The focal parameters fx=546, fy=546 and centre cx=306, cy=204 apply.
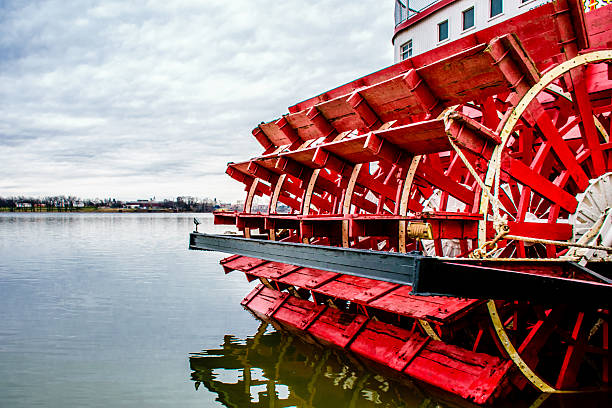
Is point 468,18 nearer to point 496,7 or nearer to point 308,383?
point 496,7

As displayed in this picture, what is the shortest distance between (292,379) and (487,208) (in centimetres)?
223

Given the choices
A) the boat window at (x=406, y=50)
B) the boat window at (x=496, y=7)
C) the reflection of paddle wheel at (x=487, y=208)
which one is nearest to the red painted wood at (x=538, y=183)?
the reflection of paddle wheel at (x=487, y=208)

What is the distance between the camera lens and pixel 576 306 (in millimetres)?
3025

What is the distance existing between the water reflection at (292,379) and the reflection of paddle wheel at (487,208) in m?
0.22

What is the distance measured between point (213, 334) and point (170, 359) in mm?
1028

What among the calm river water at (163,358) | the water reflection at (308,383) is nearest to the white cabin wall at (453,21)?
the calm river water at (163,358)

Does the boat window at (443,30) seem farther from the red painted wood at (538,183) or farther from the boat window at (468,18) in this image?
the red painted wood at (538,183)

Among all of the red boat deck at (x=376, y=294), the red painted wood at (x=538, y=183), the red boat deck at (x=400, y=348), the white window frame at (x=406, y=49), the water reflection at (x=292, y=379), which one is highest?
the white window frame at (x=406, y=49)

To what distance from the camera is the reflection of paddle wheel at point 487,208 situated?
3.69m

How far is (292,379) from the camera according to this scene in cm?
469

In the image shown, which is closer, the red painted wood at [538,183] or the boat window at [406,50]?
the red painted wood at [538,183]

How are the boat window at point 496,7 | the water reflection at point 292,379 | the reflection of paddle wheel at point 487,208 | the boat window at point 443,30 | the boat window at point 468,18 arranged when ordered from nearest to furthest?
the reflection of paddle wheel at point 487,208
the water reflection at point 292,379
the boat window at point 496,7
the boat window at point 468,18
the boat window at point 443,30

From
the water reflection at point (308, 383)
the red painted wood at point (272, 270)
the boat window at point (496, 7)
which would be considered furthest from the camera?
the boat window at point (496, 7)

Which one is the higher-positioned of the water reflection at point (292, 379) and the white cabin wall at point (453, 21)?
the white cabin wall at point (453, 21)
